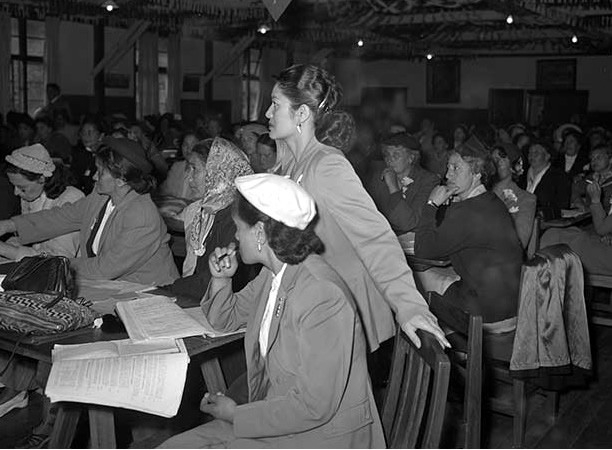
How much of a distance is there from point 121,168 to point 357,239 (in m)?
1.41

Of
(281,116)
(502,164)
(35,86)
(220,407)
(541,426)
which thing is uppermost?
(35,86)

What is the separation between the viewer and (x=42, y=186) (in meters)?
3.92

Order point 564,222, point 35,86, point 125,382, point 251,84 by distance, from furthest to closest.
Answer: point 251,84 → point 35,86 → point 564,222 → point 125,382

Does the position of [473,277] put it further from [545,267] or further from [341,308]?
[341,308]

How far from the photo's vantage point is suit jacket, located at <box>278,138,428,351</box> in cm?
230

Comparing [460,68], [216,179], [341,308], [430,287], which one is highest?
[460,68]

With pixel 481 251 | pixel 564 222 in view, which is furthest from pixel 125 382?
pixel 564 222

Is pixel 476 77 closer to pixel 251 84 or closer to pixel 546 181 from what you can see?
pixel 251 84

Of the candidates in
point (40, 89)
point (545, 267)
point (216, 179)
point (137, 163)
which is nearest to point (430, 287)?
point (545, 267)

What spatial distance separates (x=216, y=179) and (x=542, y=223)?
2.66 metres

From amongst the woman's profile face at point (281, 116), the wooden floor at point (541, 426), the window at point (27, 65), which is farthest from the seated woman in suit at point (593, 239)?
the window at point (27, 65)

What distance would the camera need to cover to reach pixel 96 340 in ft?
7.70

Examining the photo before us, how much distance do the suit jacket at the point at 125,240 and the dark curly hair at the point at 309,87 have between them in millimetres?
1191

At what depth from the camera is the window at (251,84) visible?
17203mm
